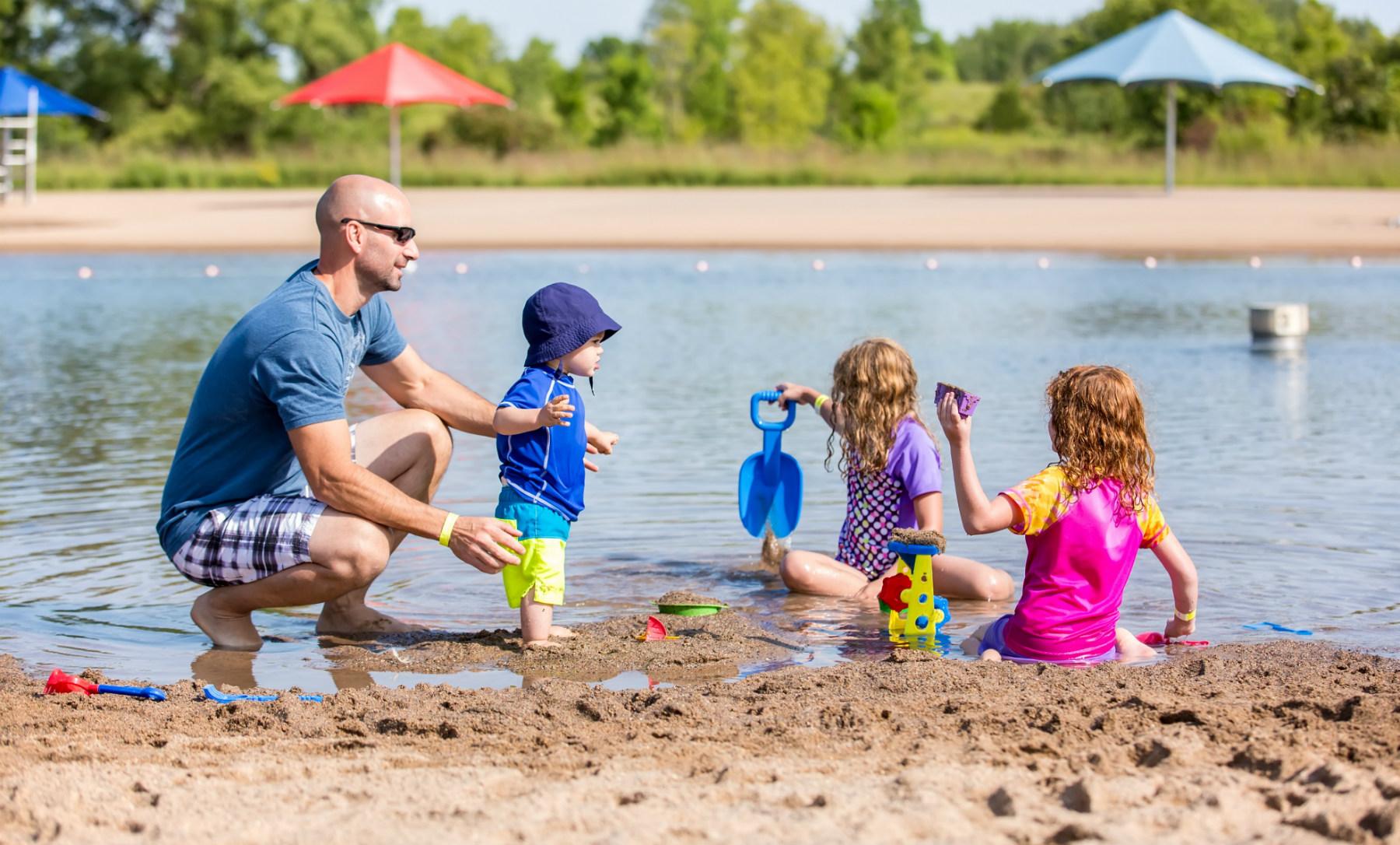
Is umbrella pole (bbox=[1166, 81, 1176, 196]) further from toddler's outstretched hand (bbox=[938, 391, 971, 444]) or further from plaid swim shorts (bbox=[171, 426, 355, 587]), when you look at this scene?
plaid swim shorts (bbox=[171, 426, 355, 587])

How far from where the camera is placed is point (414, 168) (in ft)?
130

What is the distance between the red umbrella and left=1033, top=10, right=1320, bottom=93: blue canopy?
37.1 ft

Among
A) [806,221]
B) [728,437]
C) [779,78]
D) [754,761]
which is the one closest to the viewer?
[754,761]

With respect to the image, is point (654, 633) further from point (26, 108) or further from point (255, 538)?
point (26, 108)

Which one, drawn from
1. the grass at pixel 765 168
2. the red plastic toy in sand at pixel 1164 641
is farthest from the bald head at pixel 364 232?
the grass at pixel 765 168

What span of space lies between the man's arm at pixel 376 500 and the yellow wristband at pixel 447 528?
1cm

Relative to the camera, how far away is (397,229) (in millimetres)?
→ 5164

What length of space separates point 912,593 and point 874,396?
0.86 meters

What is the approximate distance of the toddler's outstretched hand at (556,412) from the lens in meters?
4.80

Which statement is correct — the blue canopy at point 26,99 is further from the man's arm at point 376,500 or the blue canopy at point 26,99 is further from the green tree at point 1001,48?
the green tree at point 1001,48

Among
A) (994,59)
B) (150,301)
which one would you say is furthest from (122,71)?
(994,59)

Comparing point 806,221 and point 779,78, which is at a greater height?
point 779,78

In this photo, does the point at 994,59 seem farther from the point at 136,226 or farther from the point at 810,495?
the point at 810,495

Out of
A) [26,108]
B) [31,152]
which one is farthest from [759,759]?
[26,108]
